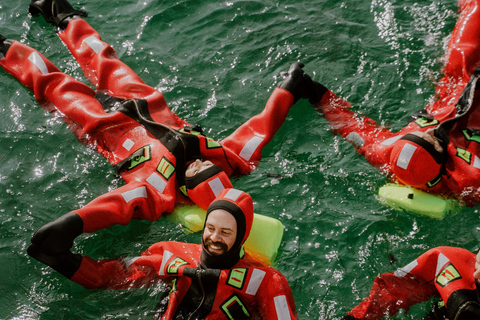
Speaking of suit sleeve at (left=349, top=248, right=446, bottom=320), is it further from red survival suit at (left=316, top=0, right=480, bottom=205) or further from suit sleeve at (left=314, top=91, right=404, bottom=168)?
suit sleeve at (left=314, top=91, right=404, bottom=168)

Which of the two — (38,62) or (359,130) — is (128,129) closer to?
(38,62)

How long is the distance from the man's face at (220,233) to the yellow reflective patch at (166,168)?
3.32 feet

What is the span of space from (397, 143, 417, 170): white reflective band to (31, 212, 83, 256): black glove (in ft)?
9.60

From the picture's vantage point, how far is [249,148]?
509cm

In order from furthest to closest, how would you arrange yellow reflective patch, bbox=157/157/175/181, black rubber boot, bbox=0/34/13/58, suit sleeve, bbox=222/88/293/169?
black rubber boot, bbox=0/34/13/58 < suit sleeve, bbox=222/88/293/169 < yellow reflective patch, bbox=157/157/175/181

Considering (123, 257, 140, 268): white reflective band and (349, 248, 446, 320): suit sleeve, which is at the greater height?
(123, 257, 140, 268): white reflective band

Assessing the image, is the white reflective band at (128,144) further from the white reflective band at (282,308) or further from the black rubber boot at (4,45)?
the white reflective band at (282,308)

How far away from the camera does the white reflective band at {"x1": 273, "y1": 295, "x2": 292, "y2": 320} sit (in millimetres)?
3623

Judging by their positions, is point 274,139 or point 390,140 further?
point 274,139

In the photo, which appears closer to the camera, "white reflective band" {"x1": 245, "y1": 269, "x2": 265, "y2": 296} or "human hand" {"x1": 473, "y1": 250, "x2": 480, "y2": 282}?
"human hand" {"x1": 473, "y1": 250, "x2": 480, "y2": 282}

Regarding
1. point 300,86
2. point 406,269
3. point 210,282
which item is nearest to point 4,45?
point 300,86

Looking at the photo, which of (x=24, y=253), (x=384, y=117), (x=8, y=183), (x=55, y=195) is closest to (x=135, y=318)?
(x=24, y=253)

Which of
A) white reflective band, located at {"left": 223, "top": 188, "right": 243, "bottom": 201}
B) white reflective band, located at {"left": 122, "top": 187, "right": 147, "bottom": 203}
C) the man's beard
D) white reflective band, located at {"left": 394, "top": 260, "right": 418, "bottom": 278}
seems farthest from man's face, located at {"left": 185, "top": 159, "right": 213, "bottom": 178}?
white reflective band, located at {"left": 394, "top": 260, "right": 418, "bottom": 278}

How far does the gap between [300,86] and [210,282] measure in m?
2.60
